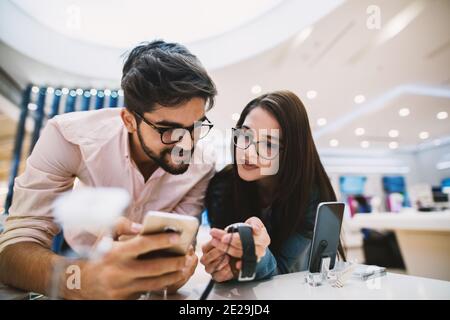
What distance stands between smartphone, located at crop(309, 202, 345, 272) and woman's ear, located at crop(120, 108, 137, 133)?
417mm

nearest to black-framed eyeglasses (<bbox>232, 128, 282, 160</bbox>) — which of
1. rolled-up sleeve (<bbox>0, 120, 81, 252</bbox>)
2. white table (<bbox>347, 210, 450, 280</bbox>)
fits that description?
rolled-up sleeve (<bbox>0, 120, 81, 252</bbox>)

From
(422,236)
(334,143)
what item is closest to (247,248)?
(334,143)

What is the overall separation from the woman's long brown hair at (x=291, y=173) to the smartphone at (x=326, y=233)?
0.06 meters

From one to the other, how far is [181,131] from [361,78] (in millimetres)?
684

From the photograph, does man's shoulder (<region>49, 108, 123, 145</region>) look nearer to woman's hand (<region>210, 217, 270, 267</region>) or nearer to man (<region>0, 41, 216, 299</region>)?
man (<region>0, 41, 216, 299</region>)

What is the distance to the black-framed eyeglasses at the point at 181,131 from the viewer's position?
45 cm

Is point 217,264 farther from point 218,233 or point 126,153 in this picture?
point 126,153

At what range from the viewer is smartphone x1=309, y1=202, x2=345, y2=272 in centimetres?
46

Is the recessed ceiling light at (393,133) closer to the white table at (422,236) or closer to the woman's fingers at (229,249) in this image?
the white table at (422,236)

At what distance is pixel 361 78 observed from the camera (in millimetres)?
795

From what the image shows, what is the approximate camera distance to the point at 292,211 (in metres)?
0.53

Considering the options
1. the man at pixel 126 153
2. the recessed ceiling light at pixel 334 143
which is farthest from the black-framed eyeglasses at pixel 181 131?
the recessed ceiling light at pixel 334 143
